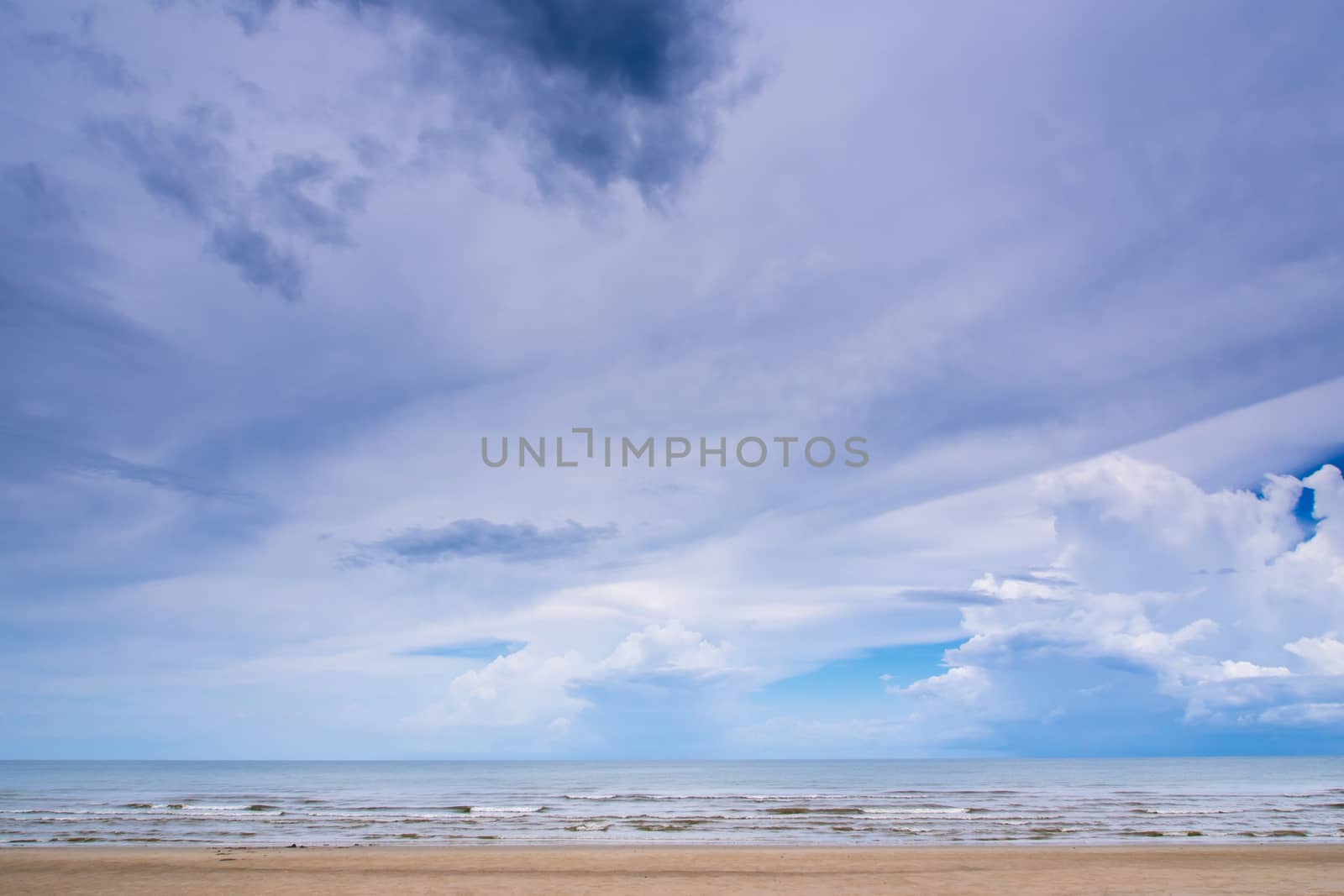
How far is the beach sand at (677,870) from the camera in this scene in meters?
20.2

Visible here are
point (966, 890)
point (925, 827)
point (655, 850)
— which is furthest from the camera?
point (925, 827)

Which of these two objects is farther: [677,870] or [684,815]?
[684,815]

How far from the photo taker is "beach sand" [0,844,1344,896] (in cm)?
2023

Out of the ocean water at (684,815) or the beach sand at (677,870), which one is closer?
the beach sand at (677,870)

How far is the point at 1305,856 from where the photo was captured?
86.6 feet

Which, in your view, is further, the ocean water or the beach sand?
the ocean water

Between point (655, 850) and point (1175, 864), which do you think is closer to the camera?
point (1175, 864)

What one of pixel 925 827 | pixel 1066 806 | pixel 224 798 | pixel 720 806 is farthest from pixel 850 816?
pixel 224 798

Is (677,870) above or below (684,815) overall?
above

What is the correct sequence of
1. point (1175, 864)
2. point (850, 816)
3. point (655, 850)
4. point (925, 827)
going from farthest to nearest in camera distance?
1. point (850, 816)
2. point (925, 827)
3. point (655, 850)
4. point (1175, 864)

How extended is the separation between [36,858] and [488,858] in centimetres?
1517

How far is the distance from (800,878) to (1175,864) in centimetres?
1222

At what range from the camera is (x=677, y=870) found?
77.9 ft

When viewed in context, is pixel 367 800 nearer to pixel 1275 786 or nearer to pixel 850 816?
pixel 850 816
